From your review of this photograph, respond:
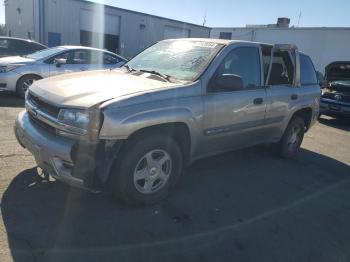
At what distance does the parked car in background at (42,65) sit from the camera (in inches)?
336

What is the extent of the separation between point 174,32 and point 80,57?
23311mm

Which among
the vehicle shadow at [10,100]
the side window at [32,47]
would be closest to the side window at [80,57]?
the vehicle shadow at [10,100]

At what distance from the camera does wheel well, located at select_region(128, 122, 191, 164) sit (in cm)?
353

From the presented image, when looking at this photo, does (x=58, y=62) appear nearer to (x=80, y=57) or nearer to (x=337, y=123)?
(x=80, y=57)

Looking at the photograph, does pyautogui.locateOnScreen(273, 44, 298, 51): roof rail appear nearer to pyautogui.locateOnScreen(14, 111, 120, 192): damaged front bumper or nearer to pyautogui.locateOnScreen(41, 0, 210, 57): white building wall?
pyautogui.locateOnScreen(14, 111, 120, 192): damaged front bumper

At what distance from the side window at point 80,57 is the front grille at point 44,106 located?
5.56m

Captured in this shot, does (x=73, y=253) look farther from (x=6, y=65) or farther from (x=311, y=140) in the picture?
(x=6, y=65)

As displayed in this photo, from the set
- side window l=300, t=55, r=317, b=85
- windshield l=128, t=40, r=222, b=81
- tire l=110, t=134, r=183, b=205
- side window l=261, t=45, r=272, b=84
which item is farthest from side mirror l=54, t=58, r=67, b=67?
tire l=110, t=134, r=183, b=205

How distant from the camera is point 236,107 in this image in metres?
4.40

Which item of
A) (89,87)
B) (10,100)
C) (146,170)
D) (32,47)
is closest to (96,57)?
(10,100)

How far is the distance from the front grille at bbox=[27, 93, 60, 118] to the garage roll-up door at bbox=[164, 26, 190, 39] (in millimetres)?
28009

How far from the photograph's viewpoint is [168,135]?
3.74 meters

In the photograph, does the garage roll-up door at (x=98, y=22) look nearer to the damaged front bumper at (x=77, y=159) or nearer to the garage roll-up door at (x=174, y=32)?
the garage roll-up door at (x=174, y=32)

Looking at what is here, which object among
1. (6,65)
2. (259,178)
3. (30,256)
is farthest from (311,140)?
(6,65)
